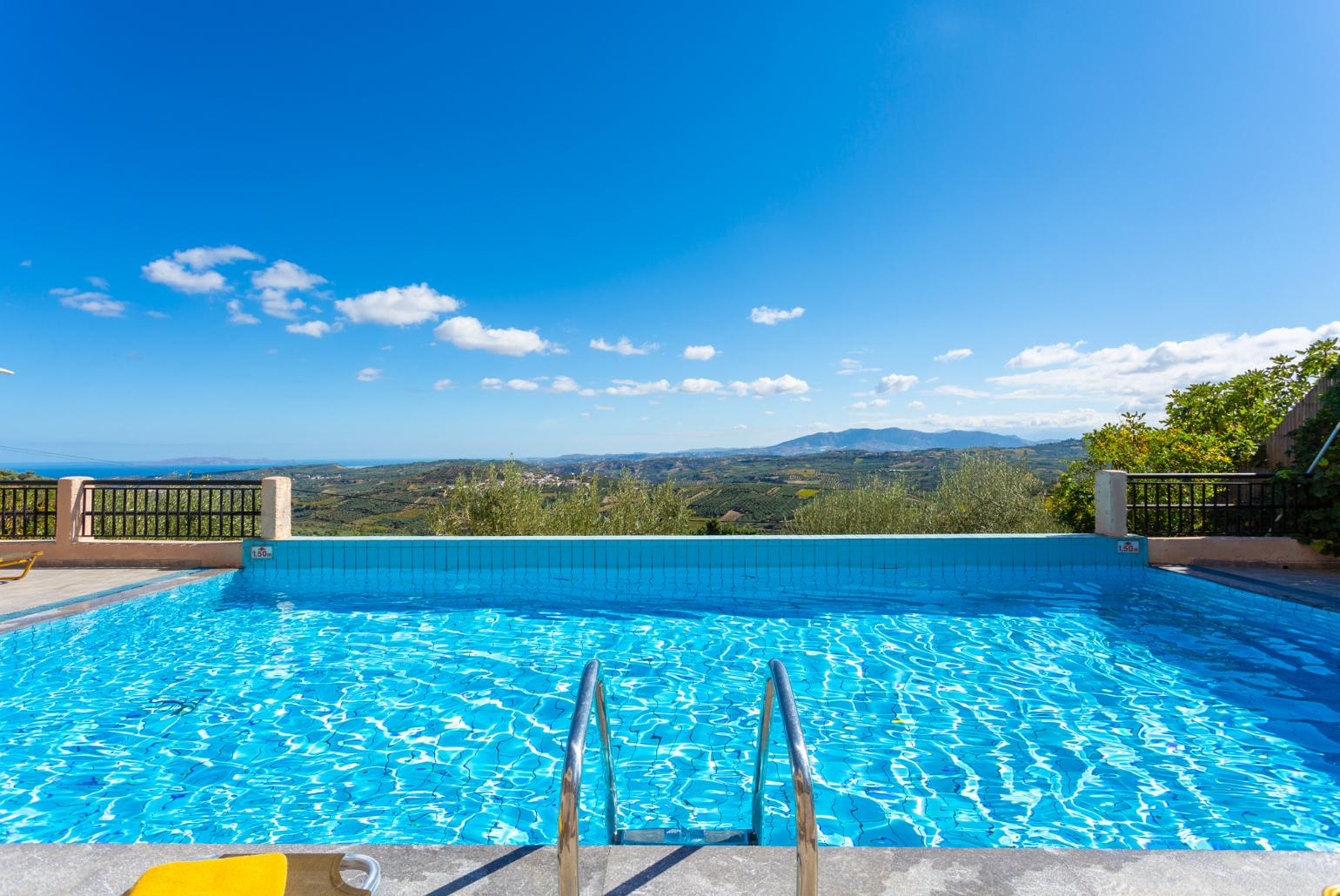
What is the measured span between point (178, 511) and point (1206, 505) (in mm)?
13240

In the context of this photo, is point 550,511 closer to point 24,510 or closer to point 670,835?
point 24,510

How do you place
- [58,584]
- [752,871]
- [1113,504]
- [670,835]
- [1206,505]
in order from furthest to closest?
[1206,505] < [1113,504] < [58,584] < [670,835] < [752,871]

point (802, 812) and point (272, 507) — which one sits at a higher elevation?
point (272, 507)

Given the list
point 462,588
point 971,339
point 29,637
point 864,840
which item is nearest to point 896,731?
point 864,840

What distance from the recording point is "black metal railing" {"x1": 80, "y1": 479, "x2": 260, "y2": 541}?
297 inches

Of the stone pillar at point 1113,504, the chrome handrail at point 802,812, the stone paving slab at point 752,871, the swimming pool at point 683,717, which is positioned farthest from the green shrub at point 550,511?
the chrome handrail at point 802,812

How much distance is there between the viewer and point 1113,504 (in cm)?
734

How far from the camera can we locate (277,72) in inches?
396

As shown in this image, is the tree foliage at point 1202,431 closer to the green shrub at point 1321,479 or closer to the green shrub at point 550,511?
the green shrub at point 1321,479

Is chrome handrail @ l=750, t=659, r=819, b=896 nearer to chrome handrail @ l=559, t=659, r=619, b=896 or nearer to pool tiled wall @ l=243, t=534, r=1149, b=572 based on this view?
chrome handrail @ l=559, t=659, r=619, b=896

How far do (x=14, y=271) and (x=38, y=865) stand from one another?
20.6 metres

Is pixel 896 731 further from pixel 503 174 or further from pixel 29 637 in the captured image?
pixel 503 174

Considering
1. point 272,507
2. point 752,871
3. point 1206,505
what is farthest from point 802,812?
point 1206,505

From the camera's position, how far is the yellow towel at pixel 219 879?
122 cm
